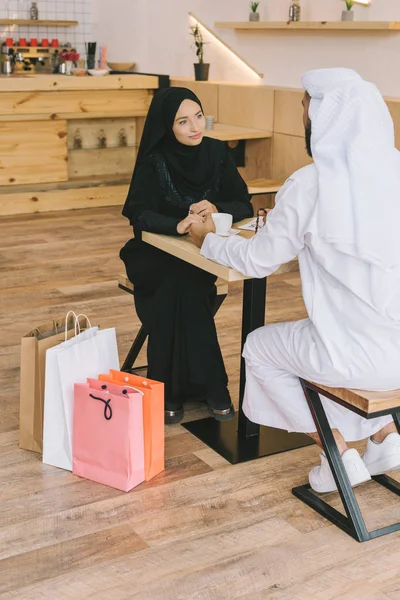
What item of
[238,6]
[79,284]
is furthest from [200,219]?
[238,6]

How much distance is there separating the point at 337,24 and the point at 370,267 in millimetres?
3465

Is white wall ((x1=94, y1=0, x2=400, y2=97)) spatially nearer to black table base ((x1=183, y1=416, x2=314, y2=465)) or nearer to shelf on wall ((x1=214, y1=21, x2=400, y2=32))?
shelf on wall ((x1=214, y1=21, x2=400, y2=32))

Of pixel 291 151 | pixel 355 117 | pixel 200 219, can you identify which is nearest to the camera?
pixel 355 117

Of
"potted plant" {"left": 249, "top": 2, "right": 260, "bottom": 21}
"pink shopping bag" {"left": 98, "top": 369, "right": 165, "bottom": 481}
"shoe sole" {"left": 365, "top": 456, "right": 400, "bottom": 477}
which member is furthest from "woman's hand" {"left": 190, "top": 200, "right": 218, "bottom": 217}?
"potted plant" {"left": 249, "top": 2, "right": 260, "bottom": 21}

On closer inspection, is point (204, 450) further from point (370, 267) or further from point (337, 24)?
point (337, 24)

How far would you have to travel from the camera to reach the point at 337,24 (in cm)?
514

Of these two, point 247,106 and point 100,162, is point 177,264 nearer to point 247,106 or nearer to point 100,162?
point 247,106

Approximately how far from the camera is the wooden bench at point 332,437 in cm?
211

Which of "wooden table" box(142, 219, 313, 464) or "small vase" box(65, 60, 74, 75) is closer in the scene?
"wooden table" box(142, 219, 313, 464)

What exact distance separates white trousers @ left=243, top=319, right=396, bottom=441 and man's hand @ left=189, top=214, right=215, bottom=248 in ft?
1.15

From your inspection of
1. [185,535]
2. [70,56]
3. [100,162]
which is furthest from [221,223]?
[70,56]

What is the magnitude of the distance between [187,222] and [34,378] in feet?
2.24

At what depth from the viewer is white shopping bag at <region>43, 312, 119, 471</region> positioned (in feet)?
8.13

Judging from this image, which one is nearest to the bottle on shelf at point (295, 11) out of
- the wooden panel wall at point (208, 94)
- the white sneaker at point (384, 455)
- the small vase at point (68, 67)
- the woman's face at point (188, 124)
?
the wooden panel wall at point (208, 94)
